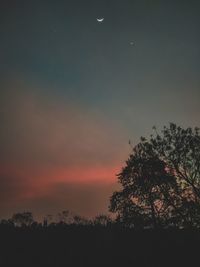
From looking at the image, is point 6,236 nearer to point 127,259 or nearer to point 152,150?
point 127,259

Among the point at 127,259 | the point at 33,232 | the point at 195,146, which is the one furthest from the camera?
the point at 195,146

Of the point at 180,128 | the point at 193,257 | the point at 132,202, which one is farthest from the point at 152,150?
the point at 193,257

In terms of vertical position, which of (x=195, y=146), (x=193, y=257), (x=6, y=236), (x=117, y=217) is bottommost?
(x=193, y=257)

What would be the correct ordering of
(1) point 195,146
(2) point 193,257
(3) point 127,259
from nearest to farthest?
(3) point 127,259, (2) point 193,257, (1) point 195,146

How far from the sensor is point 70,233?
26172 mm

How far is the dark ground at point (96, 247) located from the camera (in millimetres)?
23875

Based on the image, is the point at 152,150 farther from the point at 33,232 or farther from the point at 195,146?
the point at 33,232

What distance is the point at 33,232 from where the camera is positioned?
25.1 meters

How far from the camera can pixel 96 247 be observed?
26156mm

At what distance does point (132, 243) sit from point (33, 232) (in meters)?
6.96

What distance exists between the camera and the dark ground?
78.3 feet

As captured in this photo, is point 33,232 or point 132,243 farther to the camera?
point 132,243

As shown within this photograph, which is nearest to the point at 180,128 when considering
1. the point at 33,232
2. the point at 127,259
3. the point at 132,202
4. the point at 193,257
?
the point at 132,202

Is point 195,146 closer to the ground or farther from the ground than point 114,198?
farther from the ground
